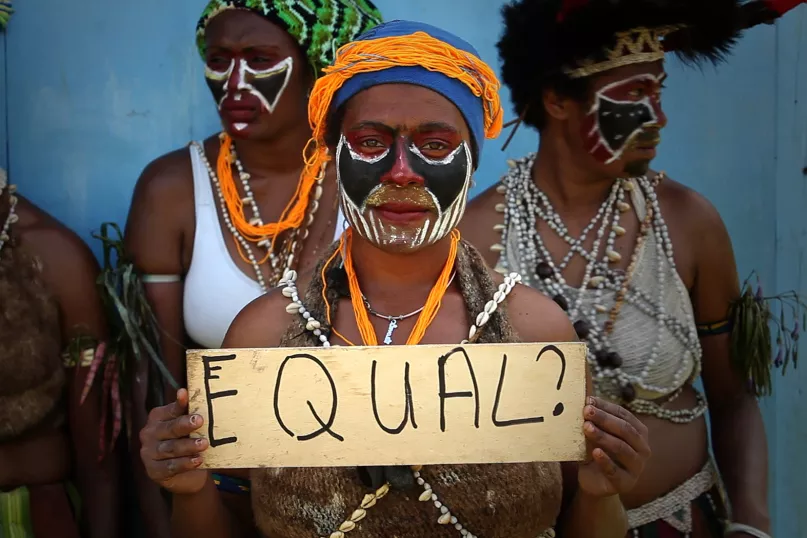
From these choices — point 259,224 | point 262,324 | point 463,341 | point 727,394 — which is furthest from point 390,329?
point 727,394

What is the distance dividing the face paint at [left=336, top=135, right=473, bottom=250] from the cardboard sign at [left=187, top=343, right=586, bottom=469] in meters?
0.35

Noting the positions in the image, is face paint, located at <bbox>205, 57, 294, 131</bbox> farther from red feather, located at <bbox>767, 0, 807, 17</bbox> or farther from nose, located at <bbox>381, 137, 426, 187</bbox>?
red feather, located at <bbox>767, 0, 807, 17</bbox>

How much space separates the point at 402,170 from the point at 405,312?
330 millimetres

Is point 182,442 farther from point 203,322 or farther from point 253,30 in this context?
point 253,30

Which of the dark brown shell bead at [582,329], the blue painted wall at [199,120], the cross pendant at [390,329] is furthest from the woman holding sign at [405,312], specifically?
the blue painted wall at [199,120]

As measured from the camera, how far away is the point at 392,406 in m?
1.96

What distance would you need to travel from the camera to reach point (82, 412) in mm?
3203

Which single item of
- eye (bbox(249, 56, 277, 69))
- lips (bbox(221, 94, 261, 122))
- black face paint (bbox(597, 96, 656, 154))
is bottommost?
black face paint (bbox(597, 96, 656, 154))

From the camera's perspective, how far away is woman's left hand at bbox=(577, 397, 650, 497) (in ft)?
6.38

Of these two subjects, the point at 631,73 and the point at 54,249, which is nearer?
the point at 631,73

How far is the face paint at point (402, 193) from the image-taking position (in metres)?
2.19

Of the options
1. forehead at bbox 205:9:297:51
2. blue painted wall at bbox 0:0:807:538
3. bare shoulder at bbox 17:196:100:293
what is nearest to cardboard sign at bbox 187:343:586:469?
bare shoulder at bbox 17:196:100:293

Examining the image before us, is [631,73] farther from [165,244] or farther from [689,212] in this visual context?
[165,244]

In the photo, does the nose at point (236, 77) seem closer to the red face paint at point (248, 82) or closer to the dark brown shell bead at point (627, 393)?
the red face paint at point (248, 82)
